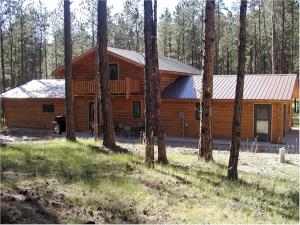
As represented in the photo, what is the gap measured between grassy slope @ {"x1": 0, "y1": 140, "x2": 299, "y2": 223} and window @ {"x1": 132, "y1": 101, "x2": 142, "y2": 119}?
1449 centimetres

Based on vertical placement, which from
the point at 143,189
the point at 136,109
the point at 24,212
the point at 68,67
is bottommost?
the point at 143,189

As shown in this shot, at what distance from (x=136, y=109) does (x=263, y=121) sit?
800cm

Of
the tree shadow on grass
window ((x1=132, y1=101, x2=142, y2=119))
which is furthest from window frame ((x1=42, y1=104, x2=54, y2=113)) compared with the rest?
the tree shadow on grass

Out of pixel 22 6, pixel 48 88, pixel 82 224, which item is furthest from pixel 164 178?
pixel 22 6

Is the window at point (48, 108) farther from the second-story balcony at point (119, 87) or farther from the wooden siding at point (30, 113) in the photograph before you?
the second-story balcony at point (119, 87)

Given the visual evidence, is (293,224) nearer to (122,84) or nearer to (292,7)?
(122,84)

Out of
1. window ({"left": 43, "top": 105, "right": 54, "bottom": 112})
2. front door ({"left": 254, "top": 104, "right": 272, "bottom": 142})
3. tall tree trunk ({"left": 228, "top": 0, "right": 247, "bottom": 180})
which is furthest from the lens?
window ({"left": 43, "top": 105, "right": 54, "bottom": 112})

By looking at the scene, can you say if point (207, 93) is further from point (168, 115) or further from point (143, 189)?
point (168, 115)

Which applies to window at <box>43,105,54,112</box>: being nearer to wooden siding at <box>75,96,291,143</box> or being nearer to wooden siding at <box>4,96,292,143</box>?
wooden siding at <box>4,96,292,143</box>

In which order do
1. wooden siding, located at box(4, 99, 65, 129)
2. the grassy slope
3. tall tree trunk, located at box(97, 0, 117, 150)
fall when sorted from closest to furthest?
the grassy slope → tall tree trunk, located at box(97, 0, 117, 150) → wooden siding, located at box(4, 99, 65, 129)

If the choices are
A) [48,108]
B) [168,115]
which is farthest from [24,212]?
[48,108]

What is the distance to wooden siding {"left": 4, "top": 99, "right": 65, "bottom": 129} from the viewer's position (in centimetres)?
3032

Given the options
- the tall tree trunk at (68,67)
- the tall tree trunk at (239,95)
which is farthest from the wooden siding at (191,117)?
the tall tree trunk at (239,95)

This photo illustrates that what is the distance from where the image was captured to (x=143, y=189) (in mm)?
8258
